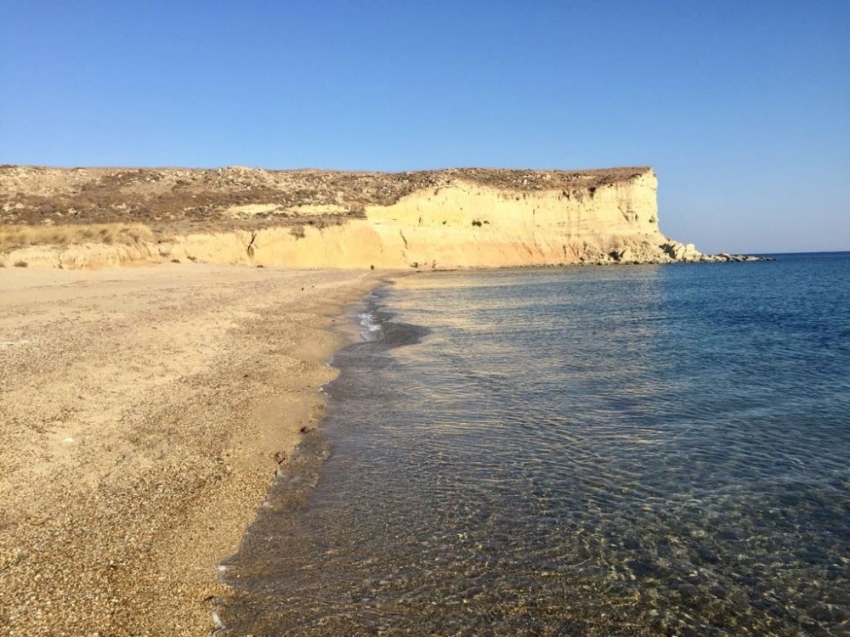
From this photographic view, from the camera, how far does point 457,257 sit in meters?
55.4

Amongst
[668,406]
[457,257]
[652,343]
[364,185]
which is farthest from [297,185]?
[668,406]

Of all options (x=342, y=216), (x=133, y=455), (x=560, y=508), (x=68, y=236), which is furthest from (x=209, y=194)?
(x=560, y=508)

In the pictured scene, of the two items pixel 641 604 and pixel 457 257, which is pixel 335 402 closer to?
pixel 641 604

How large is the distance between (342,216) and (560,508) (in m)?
45.1

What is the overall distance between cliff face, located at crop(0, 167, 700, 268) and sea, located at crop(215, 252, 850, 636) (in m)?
23.3

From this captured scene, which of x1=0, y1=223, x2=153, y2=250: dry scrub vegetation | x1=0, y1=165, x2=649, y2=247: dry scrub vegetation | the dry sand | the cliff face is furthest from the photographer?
x1=0, y1=165, x2=649, y2=247: dry scrub vegetation

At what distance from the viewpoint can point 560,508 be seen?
464 centimetres

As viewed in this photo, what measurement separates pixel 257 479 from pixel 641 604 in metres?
3.20

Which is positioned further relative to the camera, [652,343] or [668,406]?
[652,343]

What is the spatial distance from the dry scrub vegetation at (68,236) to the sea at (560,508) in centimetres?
2265

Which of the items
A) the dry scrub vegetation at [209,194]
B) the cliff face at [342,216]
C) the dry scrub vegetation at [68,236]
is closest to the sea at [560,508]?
the dry scrub vegetation at [68,236]

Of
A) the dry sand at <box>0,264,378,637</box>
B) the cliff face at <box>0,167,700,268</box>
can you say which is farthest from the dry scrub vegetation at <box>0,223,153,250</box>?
the dry sand at <box>0,264,378,637</box>

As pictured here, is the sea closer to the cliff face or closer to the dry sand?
the dry sand

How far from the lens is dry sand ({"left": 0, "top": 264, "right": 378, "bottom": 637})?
125 inches
